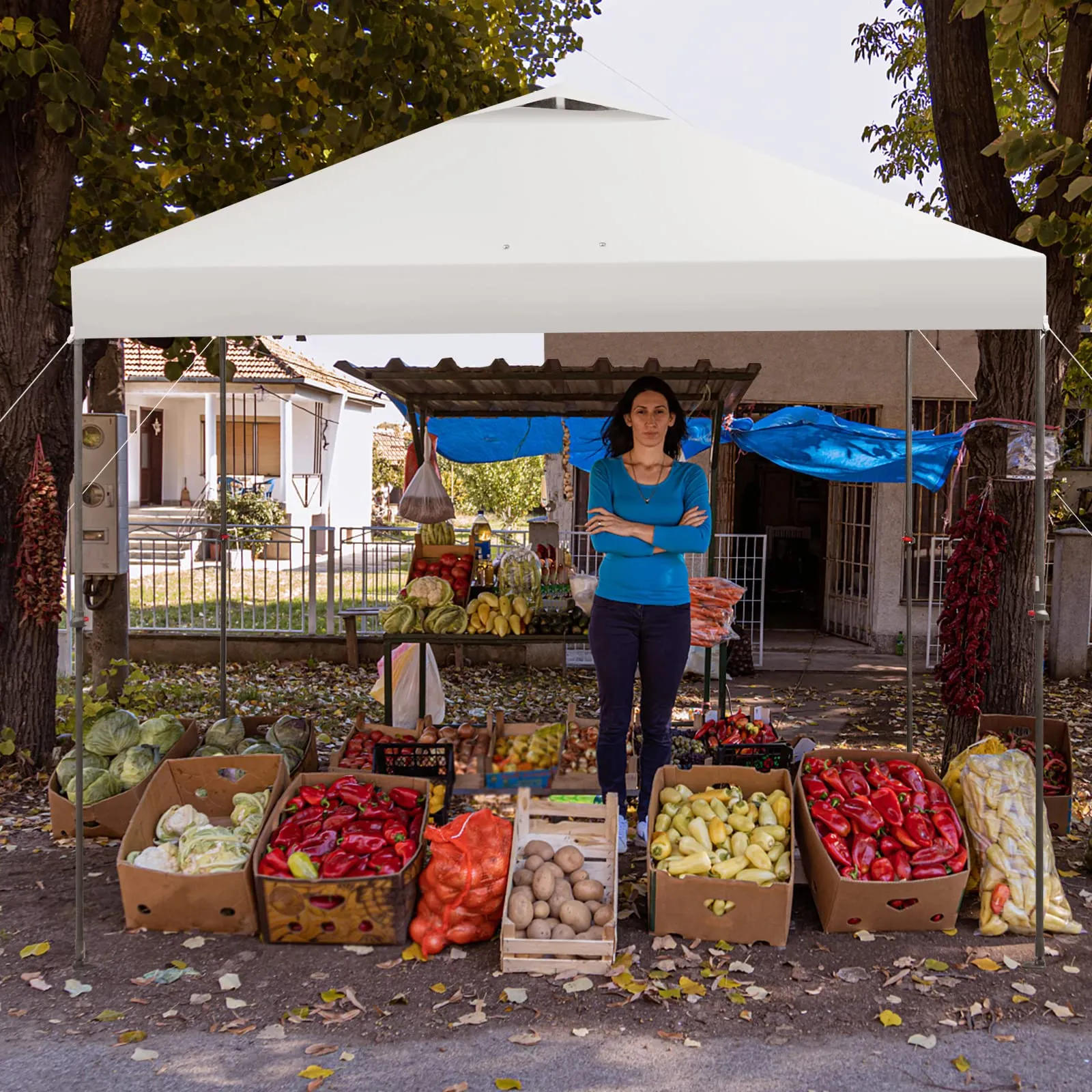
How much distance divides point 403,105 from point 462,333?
11.4 ft

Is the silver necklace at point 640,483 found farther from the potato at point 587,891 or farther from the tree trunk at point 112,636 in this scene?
the tree trunk at point 112,636

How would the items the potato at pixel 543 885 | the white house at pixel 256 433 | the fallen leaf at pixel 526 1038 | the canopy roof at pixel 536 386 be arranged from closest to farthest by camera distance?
the fallen leaf at pixel 526 1038, the potato at pixel 543 885, the canopy roof at pixel 536 386, the white house at pixel 256 433

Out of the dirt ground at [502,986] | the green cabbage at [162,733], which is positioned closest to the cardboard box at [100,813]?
the green cabbage at [162,733]

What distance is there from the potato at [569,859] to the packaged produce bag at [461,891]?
0.65 feet

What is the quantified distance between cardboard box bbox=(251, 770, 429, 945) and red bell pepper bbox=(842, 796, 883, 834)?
1.79 m

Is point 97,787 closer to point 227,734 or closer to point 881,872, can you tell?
point 227,734

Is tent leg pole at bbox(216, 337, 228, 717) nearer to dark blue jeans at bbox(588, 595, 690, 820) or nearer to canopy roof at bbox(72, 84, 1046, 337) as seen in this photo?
canopy roof at bbox(72, 84, 1046, 337)

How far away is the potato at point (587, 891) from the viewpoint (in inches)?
147

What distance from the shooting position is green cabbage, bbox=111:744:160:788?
485cm

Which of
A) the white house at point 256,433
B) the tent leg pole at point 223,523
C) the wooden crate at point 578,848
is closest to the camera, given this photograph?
the wooden crate at point 578,848

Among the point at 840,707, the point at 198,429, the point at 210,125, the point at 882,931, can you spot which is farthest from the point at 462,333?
the point at 198,429

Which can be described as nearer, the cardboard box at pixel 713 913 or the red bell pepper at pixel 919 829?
the cardboard box at pixel 713 913

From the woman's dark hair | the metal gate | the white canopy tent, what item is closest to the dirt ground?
the white canopy tent

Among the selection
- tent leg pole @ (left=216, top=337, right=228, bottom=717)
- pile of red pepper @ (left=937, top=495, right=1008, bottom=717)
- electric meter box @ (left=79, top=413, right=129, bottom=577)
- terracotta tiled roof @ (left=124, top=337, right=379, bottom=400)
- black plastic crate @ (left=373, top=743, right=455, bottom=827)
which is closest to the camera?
black plastic crate @ (left=373, top=743, right=455, bottom=827)
